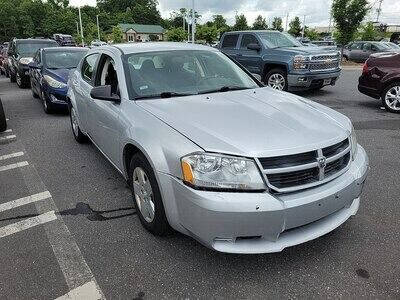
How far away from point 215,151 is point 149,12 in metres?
134

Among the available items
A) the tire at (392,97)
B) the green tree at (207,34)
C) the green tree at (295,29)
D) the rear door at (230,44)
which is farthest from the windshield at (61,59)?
the green tree at (295,29)

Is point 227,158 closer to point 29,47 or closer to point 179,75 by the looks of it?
point 179,75

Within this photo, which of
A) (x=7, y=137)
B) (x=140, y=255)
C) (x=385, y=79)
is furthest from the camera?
(x=385, y=79)

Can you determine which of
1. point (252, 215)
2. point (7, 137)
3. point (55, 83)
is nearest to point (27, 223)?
point (252, 215)

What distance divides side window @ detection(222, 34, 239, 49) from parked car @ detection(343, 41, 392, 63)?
1442 centimetres

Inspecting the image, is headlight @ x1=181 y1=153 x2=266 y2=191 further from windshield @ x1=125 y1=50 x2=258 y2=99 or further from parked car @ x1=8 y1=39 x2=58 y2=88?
parked car @ x1=8 y1=39 x2=58 y2=88

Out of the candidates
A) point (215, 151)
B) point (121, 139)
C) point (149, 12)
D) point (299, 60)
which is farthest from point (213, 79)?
point (149, 12)

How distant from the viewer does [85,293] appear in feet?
8.61

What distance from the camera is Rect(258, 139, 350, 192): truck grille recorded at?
2529mm

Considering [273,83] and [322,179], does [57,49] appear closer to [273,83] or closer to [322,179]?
[273,83]

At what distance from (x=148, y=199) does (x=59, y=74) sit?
641 centimetres

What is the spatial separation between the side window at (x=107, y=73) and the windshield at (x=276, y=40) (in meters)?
7.38

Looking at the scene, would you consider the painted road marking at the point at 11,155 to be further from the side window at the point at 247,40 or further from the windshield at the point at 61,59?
the side window at the point at 247,40

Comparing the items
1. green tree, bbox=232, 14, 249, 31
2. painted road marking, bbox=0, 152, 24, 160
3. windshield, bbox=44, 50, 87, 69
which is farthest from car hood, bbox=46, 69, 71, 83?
green tree, bbox=232, 14, 249, 31
